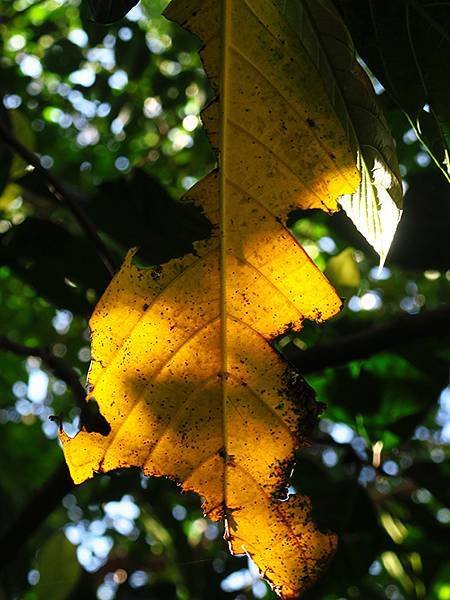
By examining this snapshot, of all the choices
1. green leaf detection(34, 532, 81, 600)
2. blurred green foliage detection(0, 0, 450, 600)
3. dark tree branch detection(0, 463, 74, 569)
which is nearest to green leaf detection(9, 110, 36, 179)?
blurred green foliage detection(0, 0, 450, 600)

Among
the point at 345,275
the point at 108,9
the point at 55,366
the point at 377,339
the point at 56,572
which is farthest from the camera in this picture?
the point at 56,572

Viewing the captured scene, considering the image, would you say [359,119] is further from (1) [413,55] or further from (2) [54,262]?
(2) [54,262]

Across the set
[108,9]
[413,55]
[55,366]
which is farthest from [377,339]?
[108,9]

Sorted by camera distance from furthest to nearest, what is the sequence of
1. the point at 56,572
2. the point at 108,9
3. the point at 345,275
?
the point at 56,572, the point at 345,275, the point at 108,9

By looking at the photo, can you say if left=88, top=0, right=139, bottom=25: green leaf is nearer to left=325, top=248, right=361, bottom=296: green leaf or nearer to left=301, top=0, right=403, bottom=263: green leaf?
left=301, top=0, right=403, bottom=263: green leaf


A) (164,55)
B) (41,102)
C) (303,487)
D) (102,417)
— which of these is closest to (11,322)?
(41,102)

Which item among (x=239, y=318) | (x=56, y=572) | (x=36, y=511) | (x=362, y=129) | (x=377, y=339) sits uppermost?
(x=362, y=129)

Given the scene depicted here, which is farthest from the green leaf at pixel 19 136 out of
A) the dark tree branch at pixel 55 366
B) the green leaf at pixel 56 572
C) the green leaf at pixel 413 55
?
the green leaf at pixel 413 55

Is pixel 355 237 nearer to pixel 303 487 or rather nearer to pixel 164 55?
pixel 303 487
